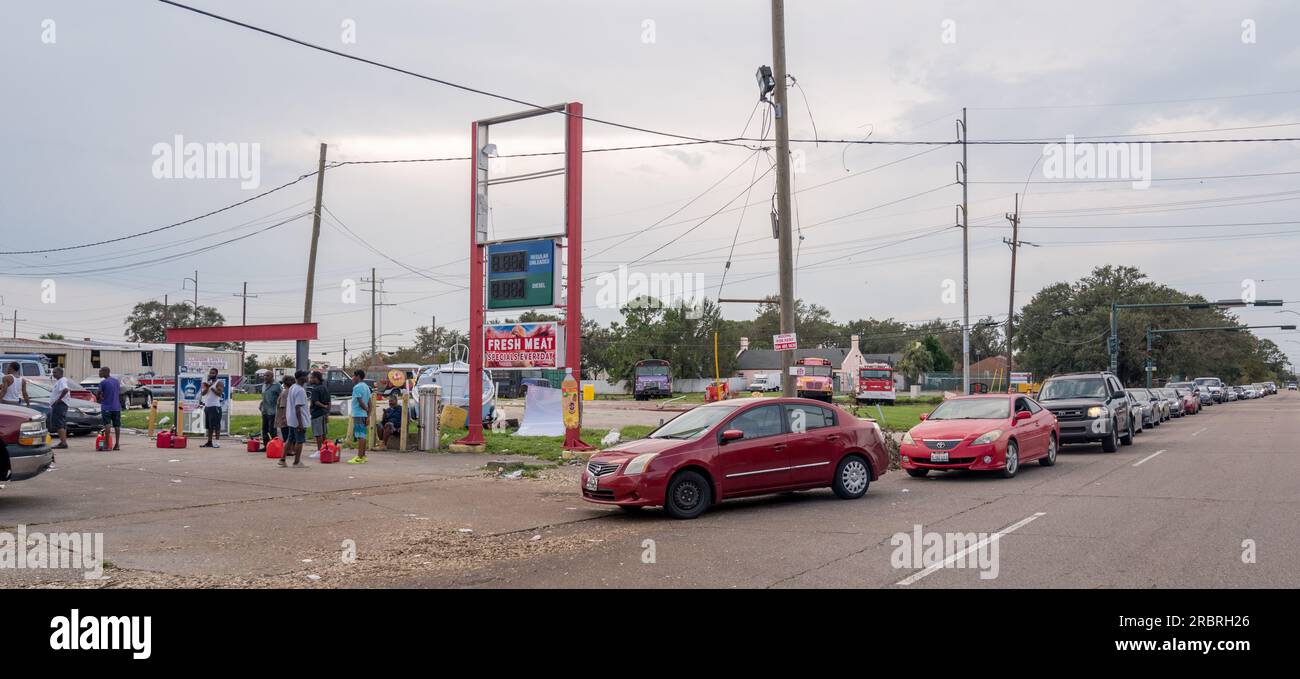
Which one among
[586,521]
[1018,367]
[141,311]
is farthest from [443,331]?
[586,521]

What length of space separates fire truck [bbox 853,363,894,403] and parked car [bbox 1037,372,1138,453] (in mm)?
32203

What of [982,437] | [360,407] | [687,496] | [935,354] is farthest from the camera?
[935,354]

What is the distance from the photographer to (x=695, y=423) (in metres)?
12.4

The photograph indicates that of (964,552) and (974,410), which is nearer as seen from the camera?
(964,552)

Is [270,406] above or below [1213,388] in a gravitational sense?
above

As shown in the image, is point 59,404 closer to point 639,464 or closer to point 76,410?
point 76,410

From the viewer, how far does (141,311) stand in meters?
97.6

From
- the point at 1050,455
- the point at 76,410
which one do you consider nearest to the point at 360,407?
the point at 76,410

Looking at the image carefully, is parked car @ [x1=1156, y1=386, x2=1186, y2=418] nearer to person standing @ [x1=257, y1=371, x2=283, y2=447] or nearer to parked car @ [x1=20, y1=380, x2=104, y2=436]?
person standing @ [x1=257, y1=371, x2=283, y2=447]

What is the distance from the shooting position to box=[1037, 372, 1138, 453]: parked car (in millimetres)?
20641

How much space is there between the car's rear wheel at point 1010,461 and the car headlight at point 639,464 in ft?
23.8

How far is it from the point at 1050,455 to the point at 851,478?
22.1ft
